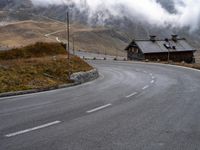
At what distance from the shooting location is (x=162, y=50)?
7619 cm

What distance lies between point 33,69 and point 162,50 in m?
57.2

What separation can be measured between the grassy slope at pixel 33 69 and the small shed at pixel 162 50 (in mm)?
46431

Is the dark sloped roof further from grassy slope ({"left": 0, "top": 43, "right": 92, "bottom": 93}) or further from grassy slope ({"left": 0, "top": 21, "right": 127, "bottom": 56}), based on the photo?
grassy slope ({"left": 0, "top": 21, "right": 127, "bottom": 56})

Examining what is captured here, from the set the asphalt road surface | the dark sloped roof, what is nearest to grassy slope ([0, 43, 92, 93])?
the asphalt road surface

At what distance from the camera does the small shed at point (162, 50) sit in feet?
247

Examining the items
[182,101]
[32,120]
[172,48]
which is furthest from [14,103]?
[172,48]

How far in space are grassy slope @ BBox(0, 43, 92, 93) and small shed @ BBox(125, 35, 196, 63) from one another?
4643 centimetres

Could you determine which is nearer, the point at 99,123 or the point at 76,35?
the point at 99,123

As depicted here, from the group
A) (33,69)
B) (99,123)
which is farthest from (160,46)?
(99,123)

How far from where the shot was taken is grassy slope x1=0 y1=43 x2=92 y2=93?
1842cm

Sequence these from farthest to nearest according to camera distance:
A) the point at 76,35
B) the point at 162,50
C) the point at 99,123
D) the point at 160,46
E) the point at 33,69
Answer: the point at 76,35
the point at 160,46
the point at 162,50
the point at 33,69
the point at 99,123

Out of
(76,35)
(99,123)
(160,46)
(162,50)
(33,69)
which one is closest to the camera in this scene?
(99,123)

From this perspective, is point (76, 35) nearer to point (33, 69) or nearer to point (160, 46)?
point (160, 46)

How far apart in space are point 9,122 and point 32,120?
0.63m
